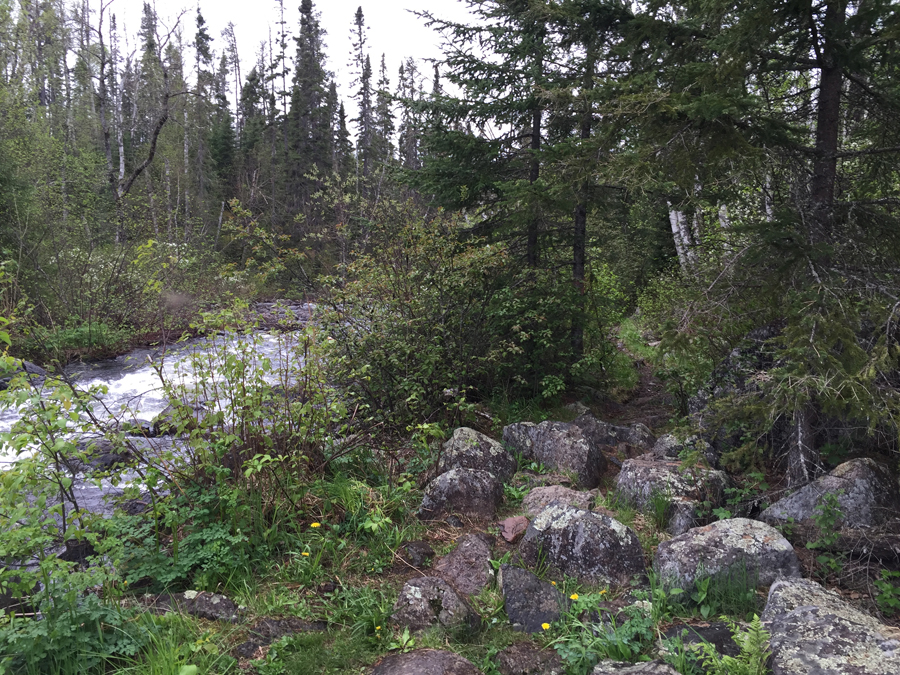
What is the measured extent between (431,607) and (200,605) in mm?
1519

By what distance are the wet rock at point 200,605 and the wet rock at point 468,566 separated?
1479 mm

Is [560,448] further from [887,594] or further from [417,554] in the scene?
[887,594]

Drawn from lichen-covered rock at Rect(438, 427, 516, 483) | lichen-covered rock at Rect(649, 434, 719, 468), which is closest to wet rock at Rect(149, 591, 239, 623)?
lichen-covered rock at Rect(438, 427, 516, 483)

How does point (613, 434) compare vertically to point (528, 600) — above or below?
above

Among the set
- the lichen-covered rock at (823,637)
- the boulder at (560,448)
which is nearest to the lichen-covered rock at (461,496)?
the boulder at (560,448)

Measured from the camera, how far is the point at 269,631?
→ 10.7 ft

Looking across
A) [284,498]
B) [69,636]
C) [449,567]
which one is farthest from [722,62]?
[69,636]

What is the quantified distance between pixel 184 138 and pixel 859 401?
1543 inches

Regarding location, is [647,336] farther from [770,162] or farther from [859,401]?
[859,401]

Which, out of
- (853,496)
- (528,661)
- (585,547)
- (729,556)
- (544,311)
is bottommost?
(528,661)

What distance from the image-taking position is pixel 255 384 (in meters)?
4.65

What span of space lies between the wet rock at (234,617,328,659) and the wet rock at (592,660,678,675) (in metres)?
1.76

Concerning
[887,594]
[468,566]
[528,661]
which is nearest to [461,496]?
[468,566]

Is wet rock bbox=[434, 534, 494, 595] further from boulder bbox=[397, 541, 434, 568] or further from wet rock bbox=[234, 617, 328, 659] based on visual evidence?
wet rock bbox=[234, 617, 328, 659]
